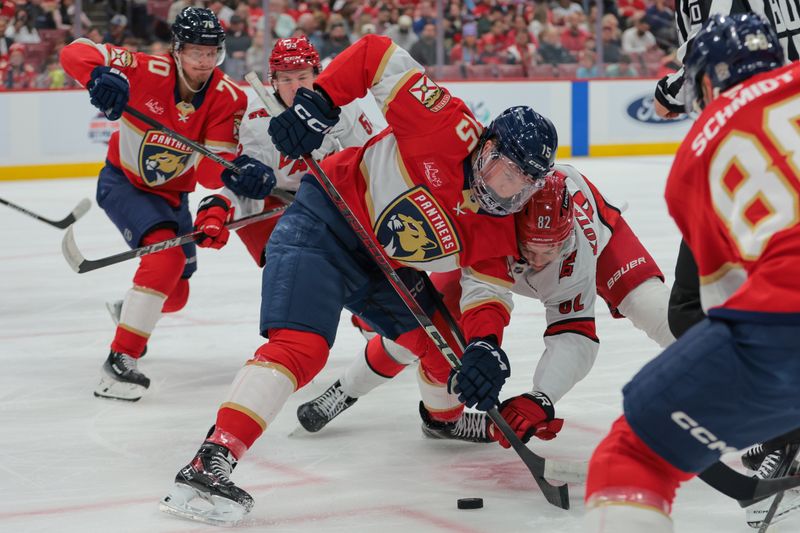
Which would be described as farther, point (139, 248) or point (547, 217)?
point (139, 248)

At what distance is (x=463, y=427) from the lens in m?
3.11

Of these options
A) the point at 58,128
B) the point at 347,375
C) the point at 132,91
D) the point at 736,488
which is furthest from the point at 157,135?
the point at 58,128

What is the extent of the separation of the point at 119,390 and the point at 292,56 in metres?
1.10

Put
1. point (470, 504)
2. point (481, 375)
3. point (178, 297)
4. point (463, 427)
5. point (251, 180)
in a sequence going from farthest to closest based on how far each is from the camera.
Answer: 1. point (178, 297)
2. point (251, 180)
3. point (463, 427)
4. point (470, 504)
5. point (481, 375)

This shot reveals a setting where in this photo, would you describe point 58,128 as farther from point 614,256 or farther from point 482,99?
point 614,256

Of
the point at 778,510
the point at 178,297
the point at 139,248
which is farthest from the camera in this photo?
the point at 178,297

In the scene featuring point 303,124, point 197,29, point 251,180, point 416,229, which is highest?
point 303,124

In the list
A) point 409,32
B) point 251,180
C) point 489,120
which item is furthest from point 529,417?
point 409,32

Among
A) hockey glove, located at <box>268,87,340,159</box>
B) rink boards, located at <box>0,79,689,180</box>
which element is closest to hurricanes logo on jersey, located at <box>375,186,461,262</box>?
hockey glove, located at <box>268,87,340,159</box>

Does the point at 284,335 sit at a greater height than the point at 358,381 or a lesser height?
greater

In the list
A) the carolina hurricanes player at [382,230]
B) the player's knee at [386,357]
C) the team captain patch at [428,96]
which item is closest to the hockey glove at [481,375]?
the carolina hurricanes player at [382,230]

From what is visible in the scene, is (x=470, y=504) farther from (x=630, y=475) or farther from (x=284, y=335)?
(x=630, y=475)

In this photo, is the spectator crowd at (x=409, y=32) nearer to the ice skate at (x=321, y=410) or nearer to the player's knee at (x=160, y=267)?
the player's knee at (x=160, y=267)

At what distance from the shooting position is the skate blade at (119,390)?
3.56m
